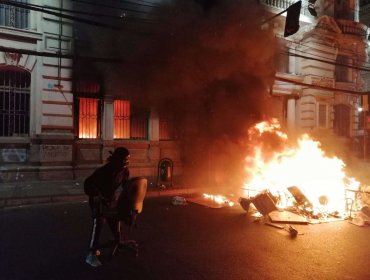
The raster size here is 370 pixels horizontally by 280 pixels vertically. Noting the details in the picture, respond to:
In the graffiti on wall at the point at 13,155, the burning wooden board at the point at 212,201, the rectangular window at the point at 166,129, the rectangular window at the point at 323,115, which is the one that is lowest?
the burning wooden board at the point at 212,201

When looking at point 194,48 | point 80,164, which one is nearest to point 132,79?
point 194,48

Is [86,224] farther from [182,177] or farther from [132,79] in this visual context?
[182,177]

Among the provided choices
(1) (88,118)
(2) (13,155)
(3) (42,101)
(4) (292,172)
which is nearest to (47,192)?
(2) (13,155)

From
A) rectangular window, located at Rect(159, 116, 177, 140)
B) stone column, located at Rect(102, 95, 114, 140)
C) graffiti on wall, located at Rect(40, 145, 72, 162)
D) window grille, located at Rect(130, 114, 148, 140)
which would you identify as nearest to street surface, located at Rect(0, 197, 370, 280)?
graffiti on wall, located at Rect(40, 145, 72, 162)

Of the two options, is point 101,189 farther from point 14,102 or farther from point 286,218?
point 14,102

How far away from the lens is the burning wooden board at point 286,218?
22.8 feet

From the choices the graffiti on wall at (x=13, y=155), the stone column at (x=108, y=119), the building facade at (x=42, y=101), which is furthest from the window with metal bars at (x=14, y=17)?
the graffiti on wall at (x=13, y=155)

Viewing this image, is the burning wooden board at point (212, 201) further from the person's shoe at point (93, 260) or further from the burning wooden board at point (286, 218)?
the person's shoe at point (93, 260)

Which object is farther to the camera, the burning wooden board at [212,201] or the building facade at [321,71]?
the building facade at [321,71]

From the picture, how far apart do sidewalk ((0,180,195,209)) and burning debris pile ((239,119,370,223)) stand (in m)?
2.51

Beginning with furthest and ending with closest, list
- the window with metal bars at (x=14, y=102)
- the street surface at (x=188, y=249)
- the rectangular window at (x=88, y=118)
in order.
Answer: the rectangular window at (x=88, y=118)
the window with metal bars at (x=14, y=102)
the street surface at (x=188, y=249)

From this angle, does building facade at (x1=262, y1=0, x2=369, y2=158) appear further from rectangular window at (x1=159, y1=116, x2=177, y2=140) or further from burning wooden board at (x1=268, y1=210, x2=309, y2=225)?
burning wooden board at (x1=268, y1=210, x2=309, y2=225)

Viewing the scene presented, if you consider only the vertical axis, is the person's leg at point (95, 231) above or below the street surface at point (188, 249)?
above

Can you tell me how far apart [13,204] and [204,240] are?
5.23 m
